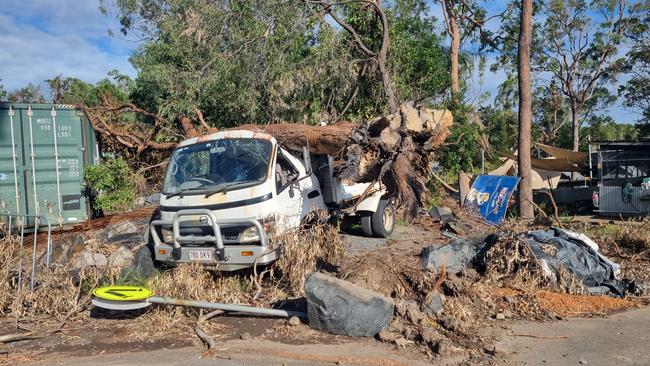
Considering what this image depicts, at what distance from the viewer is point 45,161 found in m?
10.6

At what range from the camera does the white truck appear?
689cm

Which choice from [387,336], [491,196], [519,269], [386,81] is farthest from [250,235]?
[491,196]

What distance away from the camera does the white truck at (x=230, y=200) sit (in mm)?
6887

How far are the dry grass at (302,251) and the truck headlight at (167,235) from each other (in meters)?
1.42

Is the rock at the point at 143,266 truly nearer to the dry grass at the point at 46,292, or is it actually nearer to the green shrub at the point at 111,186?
the dry grass at the point at 46,292

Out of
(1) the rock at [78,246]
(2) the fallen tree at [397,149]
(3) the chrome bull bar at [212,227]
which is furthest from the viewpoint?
(2) the fallen tree at [397,149]

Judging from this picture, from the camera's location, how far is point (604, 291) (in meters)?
7.08

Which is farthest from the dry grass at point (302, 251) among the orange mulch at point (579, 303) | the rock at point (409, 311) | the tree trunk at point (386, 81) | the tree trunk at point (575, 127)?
the tree trunk at point (575, 127)

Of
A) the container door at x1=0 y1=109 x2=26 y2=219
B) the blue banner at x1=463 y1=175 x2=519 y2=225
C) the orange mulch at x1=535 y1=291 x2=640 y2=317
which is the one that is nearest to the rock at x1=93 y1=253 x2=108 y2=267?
the container door at x1=0 y1=109 x2=26 y2=219

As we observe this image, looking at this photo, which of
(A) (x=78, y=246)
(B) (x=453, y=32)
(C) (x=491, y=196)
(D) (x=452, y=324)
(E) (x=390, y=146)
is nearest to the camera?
(D) (x=452, y=324)

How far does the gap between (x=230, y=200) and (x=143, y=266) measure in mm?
1560

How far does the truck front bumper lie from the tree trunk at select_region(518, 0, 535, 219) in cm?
796

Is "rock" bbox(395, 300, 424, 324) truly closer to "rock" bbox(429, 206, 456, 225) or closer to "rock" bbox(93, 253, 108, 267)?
"rock" bbox(93, 253, 108, 267)

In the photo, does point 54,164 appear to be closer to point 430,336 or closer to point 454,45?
point 430,336
